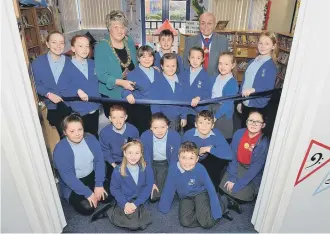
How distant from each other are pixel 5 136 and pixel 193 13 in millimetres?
8088

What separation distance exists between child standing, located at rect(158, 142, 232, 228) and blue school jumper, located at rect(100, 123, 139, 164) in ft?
1.82

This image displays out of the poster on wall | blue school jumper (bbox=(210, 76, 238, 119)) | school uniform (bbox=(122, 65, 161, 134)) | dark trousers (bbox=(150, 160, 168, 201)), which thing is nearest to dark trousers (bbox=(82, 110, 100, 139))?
school uniform (bbox=(122, 65, 161, 134))

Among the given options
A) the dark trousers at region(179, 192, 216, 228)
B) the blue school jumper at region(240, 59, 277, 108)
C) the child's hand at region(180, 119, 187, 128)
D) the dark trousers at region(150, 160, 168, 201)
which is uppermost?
the blue school jumper at region(240, 59, 277, 108)

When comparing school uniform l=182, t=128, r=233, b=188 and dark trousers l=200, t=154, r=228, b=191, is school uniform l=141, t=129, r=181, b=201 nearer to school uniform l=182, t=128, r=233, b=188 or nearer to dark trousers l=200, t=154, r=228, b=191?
school uniform l=182, t=128, r=233, b=188

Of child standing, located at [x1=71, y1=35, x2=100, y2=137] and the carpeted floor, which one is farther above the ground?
child standing, located at [x1=71, y1=35, x2=100, y2=137]

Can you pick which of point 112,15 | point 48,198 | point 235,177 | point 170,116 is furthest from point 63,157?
point 235,177

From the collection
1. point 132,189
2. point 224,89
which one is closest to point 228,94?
point 224,89

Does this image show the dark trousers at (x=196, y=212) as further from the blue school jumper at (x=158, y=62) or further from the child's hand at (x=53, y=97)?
the child's hand at (x=53, y=97)

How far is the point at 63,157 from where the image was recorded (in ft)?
7.00

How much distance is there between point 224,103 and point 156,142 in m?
0.80

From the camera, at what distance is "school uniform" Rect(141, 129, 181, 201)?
7.70 ft

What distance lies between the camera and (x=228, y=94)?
248 centimetres

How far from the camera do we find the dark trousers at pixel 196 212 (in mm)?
2098

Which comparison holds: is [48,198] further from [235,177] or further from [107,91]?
[235,177]
